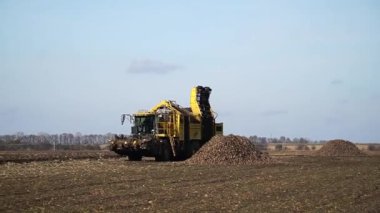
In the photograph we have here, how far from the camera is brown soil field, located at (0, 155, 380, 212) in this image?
12.8 m

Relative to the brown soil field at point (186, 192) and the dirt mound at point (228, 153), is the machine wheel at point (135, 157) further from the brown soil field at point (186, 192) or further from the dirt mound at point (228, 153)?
the brown soil field at point (186, 192)

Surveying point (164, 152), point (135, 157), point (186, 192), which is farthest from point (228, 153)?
point (186, 192)

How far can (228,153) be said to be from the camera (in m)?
29.9

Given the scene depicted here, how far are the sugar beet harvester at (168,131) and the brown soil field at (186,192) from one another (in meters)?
9.87

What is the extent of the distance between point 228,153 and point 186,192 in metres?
14.6

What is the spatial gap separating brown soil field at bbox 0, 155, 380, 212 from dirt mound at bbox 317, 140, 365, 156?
22.5 meters

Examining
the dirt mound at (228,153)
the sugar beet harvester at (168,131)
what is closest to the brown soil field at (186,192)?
the dirt mound at (228,153)

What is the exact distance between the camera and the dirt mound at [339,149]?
44.0 meters

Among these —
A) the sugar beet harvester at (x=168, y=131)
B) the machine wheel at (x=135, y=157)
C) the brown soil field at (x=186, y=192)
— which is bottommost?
the brown soil field at (x=186, y=192)

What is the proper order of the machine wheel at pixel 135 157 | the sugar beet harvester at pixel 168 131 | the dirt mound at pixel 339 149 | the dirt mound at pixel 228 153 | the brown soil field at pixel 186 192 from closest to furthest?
1. the brown soil field at pixel 186 192
2. the dirt mound at pixel 228 153
3. the sugar beet harvester at pixel 168 131
4. the machine wheel at pixel 135 157
5. the dirt mound at pixel 339 149

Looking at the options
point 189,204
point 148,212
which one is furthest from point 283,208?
point 148,212

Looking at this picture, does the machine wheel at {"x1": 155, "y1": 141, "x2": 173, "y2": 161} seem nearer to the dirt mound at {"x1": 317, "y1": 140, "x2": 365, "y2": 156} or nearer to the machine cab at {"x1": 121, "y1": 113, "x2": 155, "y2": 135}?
the machine cab at {"x1": 121, "y1": 113, "x2": 155, "y2": 135}

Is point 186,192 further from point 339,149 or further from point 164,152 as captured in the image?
point 339,149

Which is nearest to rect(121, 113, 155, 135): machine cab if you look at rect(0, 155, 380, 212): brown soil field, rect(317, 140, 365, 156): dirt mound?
rect(0, 155, 380, 212): brown soil field
